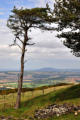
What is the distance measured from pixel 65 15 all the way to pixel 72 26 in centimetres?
290

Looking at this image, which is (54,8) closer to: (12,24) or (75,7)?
(75,7)

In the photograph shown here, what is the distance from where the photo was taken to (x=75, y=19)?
26188 mm

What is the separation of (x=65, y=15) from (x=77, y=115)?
1399 cm

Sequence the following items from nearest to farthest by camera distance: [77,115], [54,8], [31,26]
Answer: [77,115] < [54,8] < [31,26]

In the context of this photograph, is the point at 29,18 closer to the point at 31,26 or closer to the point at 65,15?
the point at 31,26

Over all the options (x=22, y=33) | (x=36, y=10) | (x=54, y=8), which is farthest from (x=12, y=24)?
(x=54, y=8)

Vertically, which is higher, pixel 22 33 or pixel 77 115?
pixel 22 33

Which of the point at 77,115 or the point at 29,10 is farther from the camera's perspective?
the point at 29,10

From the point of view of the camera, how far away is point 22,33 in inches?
1250

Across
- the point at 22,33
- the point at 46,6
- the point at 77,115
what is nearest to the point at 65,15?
the point at 46,6

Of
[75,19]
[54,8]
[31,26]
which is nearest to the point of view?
[75,19]

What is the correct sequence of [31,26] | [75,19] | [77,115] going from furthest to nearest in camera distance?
[31,26], [75,19], [77,115]

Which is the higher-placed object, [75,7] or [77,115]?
[75,7]

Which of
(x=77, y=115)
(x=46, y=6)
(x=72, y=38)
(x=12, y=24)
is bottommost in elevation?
(x=77, y=115)
